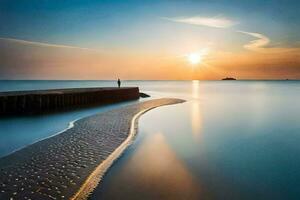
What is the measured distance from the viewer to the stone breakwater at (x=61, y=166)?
789 centimetres

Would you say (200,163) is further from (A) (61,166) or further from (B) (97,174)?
(A) (61,166)

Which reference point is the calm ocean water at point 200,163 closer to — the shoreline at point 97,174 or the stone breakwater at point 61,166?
the shoreline at point 97,174

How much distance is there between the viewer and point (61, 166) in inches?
398

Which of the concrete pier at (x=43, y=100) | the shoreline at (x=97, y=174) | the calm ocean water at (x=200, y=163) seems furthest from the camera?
the concrete pier at (x=43, y=100)

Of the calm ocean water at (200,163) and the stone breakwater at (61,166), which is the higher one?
the stone breakwater at (61,166)

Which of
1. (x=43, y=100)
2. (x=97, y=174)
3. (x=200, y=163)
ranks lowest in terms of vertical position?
(x=200, y=163)

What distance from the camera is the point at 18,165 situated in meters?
10.4

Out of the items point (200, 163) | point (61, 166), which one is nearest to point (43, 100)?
point (61, 166)

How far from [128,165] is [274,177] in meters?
5.32

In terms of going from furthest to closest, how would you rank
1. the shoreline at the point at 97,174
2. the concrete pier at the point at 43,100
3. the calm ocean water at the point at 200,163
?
the concrete pier at the point at 43,100, the calm ocean water at the point at 200,163, the shoreline at the point at 97,174

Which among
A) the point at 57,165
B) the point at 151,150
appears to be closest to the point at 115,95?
the point at 151,150

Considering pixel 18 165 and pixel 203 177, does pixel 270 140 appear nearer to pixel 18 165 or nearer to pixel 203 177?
pixel 203 177

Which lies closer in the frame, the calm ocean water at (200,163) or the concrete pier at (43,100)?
the calm ocean water at (200,163)

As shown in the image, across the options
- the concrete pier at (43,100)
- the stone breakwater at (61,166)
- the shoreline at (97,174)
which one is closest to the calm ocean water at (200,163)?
the shoreline at (97,174)
